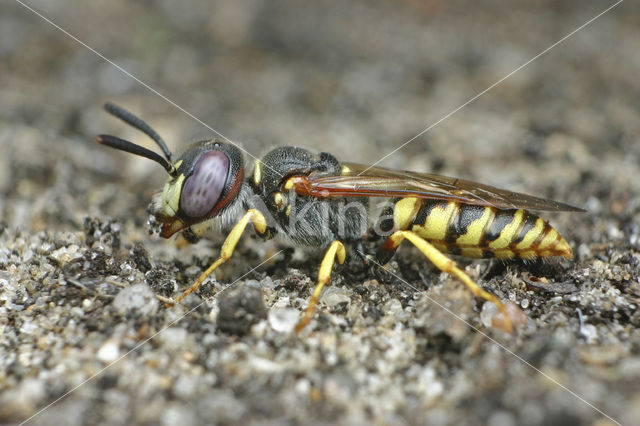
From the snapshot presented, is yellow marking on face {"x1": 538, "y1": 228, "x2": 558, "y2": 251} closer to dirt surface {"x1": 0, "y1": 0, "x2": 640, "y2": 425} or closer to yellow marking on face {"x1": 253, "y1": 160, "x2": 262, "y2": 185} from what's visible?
dirt surface {"x1": 0, "y1": 0, "x2": 640, "y2": 425}

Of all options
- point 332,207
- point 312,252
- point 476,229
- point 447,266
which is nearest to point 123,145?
point 332,207

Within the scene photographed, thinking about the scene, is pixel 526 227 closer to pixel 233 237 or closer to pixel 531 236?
pixel 531 236

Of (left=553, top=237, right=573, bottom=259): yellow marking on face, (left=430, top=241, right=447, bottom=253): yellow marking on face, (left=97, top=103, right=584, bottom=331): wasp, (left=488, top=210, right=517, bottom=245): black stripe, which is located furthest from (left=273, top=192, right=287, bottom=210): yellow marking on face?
(left=553, top=237, right=573, bottom=259): yellow marking on face

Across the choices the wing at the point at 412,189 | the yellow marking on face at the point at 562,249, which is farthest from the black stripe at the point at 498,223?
the yellow marking on face at the point at 562,249

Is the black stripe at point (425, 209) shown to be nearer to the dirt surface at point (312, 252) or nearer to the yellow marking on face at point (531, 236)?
the dirt surface at point (312, 252)

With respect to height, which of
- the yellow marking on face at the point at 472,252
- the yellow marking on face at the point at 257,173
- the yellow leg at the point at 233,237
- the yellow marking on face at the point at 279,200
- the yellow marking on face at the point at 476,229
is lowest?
the yellow leg at the point at 233,237

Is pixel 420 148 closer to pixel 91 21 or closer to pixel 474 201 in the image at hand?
pixel 474 201

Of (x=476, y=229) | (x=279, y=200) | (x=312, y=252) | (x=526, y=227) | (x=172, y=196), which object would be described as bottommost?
(x=312, y=252)

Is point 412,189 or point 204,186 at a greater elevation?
point 412,189
